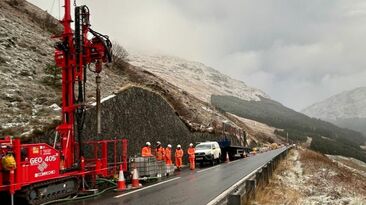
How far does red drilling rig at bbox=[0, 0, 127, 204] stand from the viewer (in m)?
13.1

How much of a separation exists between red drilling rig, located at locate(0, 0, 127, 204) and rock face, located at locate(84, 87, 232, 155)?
5118mm

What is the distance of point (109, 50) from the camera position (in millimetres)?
18266

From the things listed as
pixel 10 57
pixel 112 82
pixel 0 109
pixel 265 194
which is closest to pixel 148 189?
pixel 265 194

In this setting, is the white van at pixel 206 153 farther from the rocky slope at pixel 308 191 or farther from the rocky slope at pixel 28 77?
the rocky slope at pixel 308 191

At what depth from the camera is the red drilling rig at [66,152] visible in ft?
42.9

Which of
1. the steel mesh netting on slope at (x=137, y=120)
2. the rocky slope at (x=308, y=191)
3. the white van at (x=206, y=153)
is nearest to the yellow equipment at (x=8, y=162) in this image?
the rocky slope at (x=308, y=191)

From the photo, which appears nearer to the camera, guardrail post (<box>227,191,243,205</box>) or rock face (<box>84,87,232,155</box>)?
guardrail post (<box>227,191,243,205</box>)

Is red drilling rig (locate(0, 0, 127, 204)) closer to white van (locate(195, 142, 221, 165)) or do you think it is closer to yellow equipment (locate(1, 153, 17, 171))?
yellow equipment (locate(1, 153, 17, 171))

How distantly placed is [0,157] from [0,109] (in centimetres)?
990

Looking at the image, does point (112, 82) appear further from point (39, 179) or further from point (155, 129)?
point (39, 179)

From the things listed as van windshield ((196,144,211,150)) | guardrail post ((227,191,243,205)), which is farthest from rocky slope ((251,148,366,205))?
van windshield ((196,144,211,150))

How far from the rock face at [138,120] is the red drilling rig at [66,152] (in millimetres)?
5118

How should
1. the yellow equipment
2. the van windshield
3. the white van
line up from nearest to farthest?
the yellow equipment → the white van → the van windshield

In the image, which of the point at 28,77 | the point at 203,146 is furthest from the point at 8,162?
the point at 203,146
